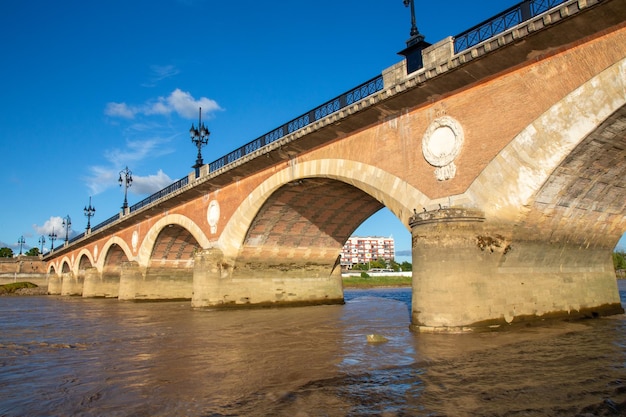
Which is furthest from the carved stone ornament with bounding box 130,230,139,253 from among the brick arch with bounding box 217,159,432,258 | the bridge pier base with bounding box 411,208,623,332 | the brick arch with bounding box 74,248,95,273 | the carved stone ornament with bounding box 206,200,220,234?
the bridge pier base with bounding box 411,208,623,332

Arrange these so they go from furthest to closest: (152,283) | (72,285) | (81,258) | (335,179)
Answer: (81,258)
(72,285)
(152,283)
(335,179)

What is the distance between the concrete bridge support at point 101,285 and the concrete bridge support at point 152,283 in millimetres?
9964

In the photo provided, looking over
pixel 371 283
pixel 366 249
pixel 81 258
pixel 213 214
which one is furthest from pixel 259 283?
pixel 366 249

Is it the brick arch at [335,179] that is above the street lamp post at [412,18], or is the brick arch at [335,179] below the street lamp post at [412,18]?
below

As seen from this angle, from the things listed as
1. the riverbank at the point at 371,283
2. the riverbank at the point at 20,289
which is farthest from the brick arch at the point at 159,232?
the riverbank at the point at 20,289

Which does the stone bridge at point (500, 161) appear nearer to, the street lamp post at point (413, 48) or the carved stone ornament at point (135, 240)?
the street lamp post at point (413, 48)

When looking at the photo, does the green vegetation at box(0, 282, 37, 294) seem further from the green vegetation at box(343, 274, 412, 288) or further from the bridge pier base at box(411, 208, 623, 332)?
the bridge pier base at box(411, 208, 623, 332)

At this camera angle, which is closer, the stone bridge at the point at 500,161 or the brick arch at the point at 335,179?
the stone bridge at the point at 500,161

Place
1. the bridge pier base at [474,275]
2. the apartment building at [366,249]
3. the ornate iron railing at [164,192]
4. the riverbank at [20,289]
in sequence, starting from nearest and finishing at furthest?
1. the bridge pier base at [474,275]
2. the ornate iron railing at [164,192]
3. the riverbank at [20,289]
4. the apartment building at [366,249]

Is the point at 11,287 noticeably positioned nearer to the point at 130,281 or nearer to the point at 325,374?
the point at 130,281

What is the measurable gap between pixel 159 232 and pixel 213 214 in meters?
7.73

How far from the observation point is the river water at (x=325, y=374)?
504 centimetres

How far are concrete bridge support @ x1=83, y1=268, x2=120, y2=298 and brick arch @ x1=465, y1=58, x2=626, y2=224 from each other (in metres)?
36.2

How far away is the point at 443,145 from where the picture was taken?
11.4 meters
